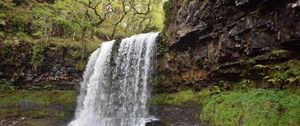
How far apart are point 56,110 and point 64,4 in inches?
320

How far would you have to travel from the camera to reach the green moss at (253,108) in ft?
30.1

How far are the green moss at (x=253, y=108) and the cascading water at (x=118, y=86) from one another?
154 inches

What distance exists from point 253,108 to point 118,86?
8.27 meters

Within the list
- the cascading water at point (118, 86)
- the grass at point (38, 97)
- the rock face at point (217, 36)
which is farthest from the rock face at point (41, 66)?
the rock face at point (217, 36)

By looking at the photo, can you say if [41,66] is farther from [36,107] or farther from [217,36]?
[217,36]

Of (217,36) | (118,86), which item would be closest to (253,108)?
(217,36)

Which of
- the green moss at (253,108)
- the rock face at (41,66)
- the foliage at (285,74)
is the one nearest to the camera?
the green moss at (253,108)

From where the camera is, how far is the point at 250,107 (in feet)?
34.4

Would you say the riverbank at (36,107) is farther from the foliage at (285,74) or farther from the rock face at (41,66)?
the foliage at (285,74)

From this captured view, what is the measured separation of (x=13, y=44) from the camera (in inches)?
703

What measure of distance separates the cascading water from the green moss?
392 centimetres

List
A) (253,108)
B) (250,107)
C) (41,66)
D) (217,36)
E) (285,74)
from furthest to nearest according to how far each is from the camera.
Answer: (41,66)
(217,36)
(250,107)
(253,108)
(285,74)

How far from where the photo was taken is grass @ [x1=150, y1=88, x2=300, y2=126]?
30.2 feet

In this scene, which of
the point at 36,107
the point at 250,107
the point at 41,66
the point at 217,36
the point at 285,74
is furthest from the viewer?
the point at 41,66
